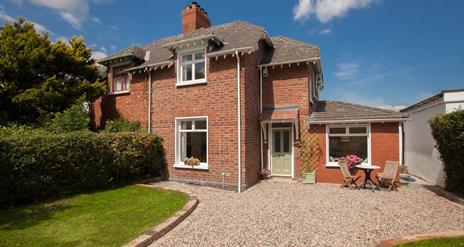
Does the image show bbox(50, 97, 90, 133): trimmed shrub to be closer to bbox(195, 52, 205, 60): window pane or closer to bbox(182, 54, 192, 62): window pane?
bbox(182, 54, 192, 62): window pane

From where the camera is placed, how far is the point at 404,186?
35.4ft

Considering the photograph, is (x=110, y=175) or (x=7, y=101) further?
(x=7, y=101)

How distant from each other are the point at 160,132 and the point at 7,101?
7.79 meters

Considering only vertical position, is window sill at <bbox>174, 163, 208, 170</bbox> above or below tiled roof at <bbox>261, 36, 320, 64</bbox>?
below

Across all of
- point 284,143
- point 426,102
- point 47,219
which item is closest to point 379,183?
point 284,143

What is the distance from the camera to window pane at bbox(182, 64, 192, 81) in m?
11.6

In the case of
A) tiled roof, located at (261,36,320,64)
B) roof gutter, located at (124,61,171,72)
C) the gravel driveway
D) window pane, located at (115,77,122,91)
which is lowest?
the gravel driveway

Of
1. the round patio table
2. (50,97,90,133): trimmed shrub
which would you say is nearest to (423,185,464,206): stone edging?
the round patio table

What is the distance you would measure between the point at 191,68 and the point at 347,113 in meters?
7.66

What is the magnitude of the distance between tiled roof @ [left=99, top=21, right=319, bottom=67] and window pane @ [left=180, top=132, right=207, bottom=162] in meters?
3.91

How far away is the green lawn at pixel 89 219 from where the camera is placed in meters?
4.98

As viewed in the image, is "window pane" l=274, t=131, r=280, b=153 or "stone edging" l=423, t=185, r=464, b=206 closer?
"stone edging" l=423, t=185, r=464, b=206

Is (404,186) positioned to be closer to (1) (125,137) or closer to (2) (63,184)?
(1) (125,137)

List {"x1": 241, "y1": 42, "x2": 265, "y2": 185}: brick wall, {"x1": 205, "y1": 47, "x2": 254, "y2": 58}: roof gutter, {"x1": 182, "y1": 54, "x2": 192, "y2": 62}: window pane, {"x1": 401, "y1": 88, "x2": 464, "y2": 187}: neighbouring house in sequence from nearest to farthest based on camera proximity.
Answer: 1. {"x1": 205, "y1": 47, "x2": 254, "y2": 58}: roof gutter
2. {"x1": 241, "y1": 42, "x2": 265, "y2": 185}: brick wall
3. {"x1": 401, "y1": 88, "x2": 464, "y2": 187}: neighbouring house
4. {"x1": 182, "y1": 54, "x2": 192, "y2": 62}: window pane
